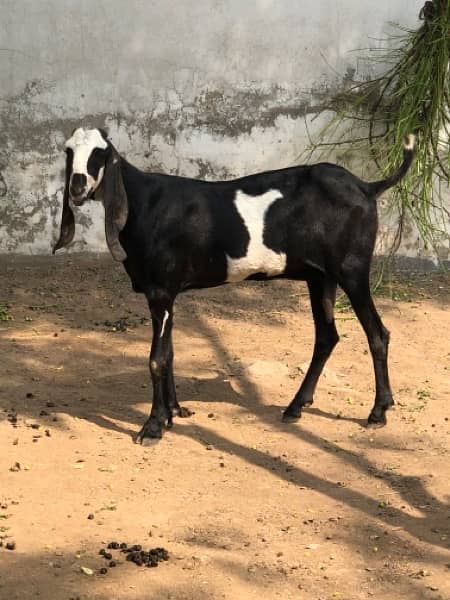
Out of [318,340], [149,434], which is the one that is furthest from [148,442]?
[318,340]

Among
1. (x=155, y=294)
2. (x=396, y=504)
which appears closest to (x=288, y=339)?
(x=155, y=294)

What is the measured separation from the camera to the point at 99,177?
242 inches

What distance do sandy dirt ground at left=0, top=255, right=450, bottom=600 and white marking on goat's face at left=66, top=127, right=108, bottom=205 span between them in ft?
4.60

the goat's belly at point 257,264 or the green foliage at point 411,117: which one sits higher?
the green foliage at point 411,117

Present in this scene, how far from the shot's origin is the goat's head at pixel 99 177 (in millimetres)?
6047

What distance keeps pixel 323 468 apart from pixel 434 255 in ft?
15.4

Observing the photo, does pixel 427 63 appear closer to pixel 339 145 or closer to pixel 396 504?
pixel 339 145

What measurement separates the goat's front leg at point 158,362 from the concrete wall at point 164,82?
379 centimetres

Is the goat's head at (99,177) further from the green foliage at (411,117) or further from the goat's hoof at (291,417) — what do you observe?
the green foliage at (411,117)

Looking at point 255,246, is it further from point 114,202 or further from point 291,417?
point 291,417

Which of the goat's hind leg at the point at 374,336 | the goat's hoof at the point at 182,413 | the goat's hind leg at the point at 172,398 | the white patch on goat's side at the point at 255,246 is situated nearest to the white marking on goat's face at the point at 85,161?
the white patch on goat's side at the point at 255,246

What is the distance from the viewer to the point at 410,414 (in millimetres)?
6797

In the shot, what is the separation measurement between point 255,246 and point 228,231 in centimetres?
18

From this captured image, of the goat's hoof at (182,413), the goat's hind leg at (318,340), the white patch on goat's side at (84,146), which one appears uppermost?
the white patch on goat's side at (84,146)
